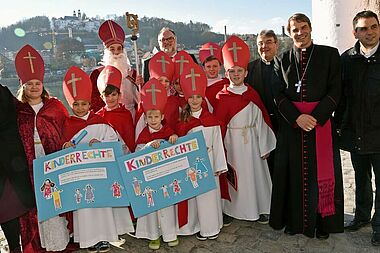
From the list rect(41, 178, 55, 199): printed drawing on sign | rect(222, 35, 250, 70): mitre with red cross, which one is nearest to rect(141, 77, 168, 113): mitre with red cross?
rect(222, 35, 250, 70): mitre with red cross

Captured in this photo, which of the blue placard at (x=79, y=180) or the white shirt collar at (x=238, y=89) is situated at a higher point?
the white shirt collar at (x=238, y=89)

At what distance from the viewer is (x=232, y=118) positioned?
4352 millimetres

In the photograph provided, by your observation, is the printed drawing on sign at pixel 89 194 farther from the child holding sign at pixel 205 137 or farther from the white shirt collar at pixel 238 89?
the white shirt collar at pixel 238 89

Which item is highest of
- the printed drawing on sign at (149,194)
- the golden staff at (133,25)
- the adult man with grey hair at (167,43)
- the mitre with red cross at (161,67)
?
the golden staff at (133,25)

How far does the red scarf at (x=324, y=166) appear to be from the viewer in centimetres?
391

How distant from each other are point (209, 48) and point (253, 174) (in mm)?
1854

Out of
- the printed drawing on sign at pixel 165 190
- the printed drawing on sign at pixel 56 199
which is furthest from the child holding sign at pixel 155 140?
the printed drawing on sign at pixel 56 199

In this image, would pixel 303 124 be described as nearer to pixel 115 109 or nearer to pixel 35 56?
pixel 115 109

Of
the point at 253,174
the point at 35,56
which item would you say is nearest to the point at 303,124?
the point at 253,174

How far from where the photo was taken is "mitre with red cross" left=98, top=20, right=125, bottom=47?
4.93 m

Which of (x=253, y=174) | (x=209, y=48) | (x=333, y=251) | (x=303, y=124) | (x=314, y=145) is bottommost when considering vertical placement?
(x=333, y=251)

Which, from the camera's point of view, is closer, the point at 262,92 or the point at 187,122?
the point at 187,122

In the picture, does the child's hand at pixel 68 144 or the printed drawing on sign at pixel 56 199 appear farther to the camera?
the child's hand at pixel 68 144

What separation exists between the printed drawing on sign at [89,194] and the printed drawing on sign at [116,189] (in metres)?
0.18
